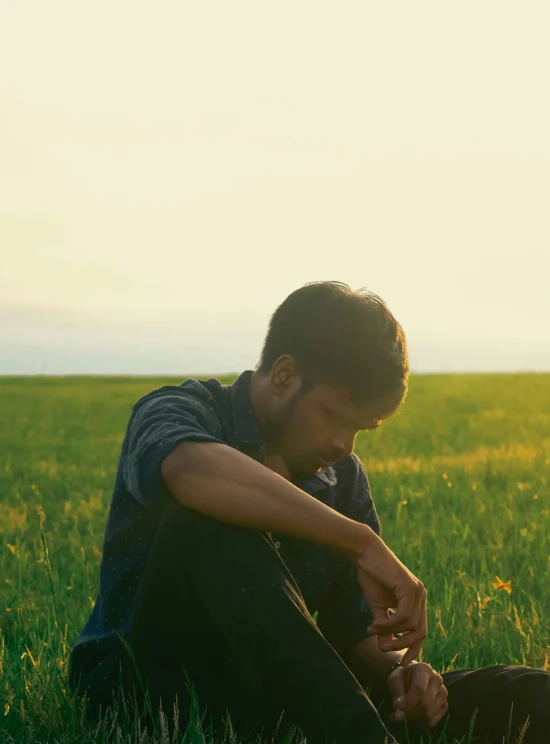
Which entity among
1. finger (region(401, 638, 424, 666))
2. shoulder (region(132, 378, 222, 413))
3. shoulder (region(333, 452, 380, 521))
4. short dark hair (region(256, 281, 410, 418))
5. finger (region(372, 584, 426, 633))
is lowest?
finger (region(401, 638, 424, 666))

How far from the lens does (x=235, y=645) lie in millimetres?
2854

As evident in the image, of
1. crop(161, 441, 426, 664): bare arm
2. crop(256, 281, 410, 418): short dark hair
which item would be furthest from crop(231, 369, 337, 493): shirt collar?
crop(161, 441, 426, 664): bare arm

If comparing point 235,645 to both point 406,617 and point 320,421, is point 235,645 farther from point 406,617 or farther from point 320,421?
point 320,421

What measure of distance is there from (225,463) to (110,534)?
70 cm

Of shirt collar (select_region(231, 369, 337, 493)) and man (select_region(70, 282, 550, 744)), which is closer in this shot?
man (select_region(70, 282, 550, 744))

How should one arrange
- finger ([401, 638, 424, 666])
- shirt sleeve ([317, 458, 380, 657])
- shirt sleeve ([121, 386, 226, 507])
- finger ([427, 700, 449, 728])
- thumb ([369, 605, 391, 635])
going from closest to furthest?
shirt sleeve ([121, 386, 226, 507]), thumb ([369, 605, 391, 635]), finger ([401, 638, 424, 666]), finger ([427, 700, 449, 728]), shirt sleeve ([317, 458, 380, 657])

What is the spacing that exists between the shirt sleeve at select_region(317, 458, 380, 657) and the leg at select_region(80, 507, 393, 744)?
32.4 inches

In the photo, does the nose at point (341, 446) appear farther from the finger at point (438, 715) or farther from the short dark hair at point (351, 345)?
the finger at point (438, 715)

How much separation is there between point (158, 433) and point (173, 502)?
22cm

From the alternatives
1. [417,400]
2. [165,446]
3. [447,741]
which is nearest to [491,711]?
[447,741]

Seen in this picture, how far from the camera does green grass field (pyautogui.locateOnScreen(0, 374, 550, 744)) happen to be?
4.34 m

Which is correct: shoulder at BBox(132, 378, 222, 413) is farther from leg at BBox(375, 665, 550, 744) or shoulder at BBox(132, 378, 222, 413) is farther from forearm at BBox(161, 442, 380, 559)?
leg at BBox(375, 665, 550, 744)

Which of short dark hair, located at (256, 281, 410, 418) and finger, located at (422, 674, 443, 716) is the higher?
short dark hair, located at (256, 281, 410, 418)

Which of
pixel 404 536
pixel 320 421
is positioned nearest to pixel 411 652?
pixel 320 421
